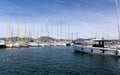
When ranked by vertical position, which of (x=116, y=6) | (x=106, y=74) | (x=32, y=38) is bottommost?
(x=106, y=74)

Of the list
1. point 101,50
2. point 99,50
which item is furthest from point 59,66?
point 99,50

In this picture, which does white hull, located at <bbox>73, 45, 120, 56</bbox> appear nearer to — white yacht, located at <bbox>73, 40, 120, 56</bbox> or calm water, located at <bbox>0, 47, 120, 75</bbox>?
white yacht, located at <bbox>73, 40, 120, 56</bbox>

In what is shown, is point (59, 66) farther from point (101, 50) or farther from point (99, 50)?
point (99, 50)

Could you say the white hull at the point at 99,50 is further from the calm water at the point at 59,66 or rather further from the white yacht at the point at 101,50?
the calm water at the point at 59,66

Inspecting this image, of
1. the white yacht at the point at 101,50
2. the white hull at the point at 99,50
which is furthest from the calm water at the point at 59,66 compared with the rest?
the white yacht at the point at 101,50

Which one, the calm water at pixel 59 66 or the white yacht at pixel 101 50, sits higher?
the white yacht at pixel 101 50

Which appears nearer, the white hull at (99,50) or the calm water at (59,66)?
the calm water at (59,66)

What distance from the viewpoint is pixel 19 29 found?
136250mm

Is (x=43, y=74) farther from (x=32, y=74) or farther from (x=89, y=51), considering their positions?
(x=89, y=51)

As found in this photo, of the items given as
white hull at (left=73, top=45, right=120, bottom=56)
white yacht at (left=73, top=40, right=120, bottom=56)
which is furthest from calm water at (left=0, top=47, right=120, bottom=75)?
white yacht at (left=73, top=40, right=120, bottom=56)

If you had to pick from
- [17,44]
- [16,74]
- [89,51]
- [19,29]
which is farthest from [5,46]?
[16,74]

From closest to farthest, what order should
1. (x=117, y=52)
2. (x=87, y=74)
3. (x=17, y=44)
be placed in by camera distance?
(x=87, y=74) < (x=117, y=52) < (x=17, y=44)

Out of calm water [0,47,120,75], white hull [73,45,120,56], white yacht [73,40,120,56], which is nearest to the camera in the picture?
calm water [0,47,120,75]

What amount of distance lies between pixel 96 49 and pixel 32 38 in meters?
111
